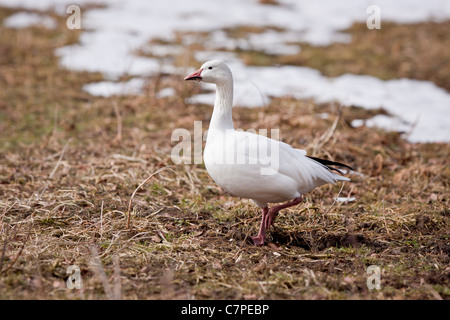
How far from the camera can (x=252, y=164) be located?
→ 13.9 ft

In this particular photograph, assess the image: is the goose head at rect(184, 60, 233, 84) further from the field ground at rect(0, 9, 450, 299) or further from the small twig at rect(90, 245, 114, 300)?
the small twig at rect(90, 245, 114, 300)

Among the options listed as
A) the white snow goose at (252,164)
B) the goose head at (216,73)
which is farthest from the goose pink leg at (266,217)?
the goose head at (216,73)

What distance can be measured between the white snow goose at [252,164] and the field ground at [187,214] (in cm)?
49

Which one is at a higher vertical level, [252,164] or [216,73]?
[216,73]

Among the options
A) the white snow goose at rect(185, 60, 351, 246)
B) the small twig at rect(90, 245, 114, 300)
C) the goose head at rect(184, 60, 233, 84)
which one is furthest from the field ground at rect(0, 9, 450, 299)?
the goose head at rect(184, 60, 233, 84)

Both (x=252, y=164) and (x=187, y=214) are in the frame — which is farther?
(x=187, y=214)

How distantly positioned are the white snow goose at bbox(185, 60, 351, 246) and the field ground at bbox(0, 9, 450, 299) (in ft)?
1.59

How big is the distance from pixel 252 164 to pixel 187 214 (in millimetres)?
1229

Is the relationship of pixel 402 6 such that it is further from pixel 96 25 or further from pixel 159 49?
pixel 96 25

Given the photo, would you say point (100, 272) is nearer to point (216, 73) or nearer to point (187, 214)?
point (187, 214)

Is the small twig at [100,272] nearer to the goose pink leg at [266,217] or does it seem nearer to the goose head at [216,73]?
the goose pink leg at [266,217]

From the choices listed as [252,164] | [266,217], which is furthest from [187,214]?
[252,164]

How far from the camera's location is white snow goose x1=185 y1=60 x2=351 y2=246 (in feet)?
13.9

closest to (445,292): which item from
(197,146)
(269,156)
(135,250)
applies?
(269,156)
